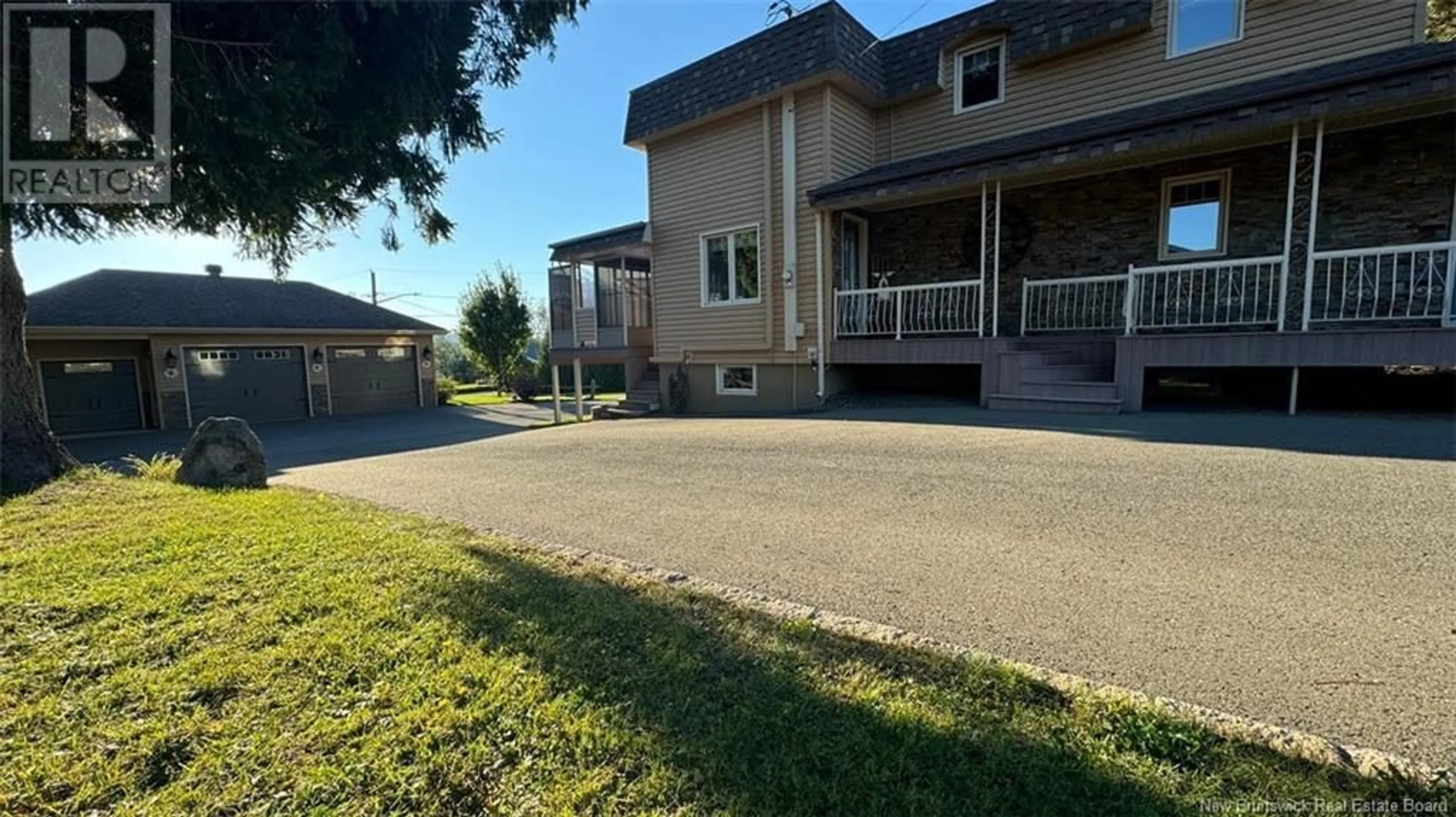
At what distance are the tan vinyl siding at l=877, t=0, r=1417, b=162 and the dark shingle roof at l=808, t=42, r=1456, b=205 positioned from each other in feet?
0.92

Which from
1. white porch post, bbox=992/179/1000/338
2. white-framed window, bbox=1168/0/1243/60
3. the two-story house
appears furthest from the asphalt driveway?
white-framed window, bbox=1168/0/1243/60

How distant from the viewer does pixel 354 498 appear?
21.7 feet

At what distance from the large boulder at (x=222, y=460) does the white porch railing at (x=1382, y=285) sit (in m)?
12.6

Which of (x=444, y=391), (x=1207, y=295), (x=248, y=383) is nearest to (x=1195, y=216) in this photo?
(x=1207, y=295)

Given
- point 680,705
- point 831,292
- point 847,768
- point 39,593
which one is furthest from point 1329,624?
point 831,292

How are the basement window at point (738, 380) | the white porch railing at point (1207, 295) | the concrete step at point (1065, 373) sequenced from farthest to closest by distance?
the basement window at point (738, 380), the concrete step at point (1065, 373), the white porch railing at point (1207, 295)

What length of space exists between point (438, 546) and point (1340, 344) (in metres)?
9.60

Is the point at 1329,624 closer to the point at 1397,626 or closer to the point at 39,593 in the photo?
the point at 1397,626

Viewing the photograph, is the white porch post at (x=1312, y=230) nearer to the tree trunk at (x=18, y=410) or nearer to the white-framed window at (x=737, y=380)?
the white-framed window at (x=737, y=380)

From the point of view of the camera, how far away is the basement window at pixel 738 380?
12.9 m

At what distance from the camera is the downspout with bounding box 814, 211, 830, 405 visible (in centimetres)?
1141

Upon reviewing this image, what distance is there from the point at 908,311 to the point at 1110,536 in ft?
25.6

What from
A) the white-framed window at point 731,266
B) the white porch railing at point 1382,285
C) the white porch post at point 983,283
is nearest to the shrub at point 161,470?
the white-framed window at point 731,266

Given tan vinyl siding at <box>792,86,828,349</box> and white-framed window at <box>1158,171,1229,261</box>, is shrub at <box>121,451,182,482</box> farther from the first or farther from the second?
white-framed window at <box>1158,171,1229,261</box>
